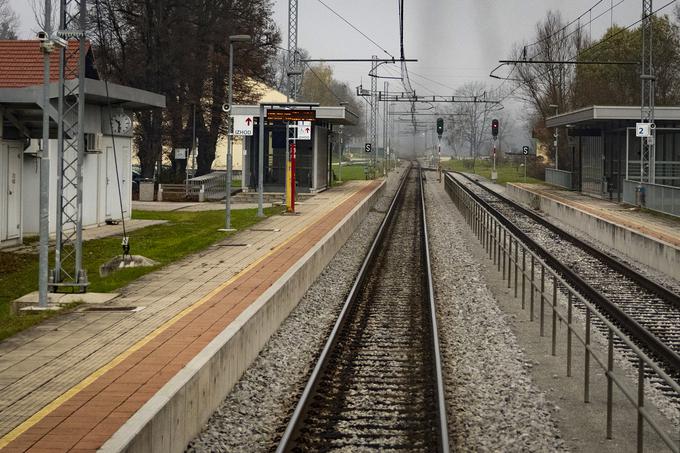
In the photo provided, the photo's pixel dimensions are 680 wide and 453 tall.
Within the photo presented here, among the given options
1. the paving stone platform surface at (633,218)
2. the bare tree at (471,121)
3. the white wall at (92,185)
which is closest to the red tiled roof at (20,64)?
the white wall at (92,185)

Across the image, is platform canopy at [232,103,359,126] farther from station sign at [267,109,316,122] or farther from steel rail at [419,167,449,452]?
steel rail at [419,167,449,452]

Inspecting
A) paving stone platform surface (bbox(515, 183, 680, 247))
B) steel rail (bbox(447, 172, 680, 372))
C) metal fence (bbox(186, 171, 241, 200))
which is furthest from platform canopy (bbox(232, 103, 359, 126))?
steel rail (bbox(447, 172, 680, 372))

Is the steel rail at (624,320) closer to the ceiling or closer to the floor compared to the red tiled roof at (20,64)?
closer to the floor

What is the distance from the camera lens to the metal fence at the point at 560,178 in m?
56.6

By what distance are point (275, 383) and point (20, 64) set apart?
65.0 ft

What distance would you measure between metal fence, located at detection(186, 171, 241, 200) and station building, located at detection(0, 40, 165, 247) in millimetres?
12892

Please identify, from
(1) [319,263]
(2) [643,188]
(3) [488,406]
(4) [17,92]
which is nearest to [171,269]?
(1) [319,263]

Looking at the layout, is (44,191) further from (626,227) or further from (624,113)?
(624,113)

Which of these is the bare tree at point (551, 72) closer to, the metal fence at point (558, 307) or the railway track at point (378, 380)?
the metal fence at point (558, 307)

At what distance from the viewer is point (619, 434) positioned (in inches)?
352

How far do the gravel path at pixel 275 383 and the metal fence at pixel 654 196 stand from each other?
16400 mm

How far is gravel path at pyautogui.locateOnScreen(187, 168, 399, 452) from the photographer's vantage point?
8.69m

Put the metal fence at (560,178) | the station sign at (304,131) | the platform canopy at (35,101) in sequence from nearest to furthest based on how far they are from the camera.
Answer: the platform canopy at (35,101) → the station sign at (304,131) → the metal fence at (560,178)

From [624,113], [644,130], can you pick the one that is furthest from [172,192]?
[644,130]
